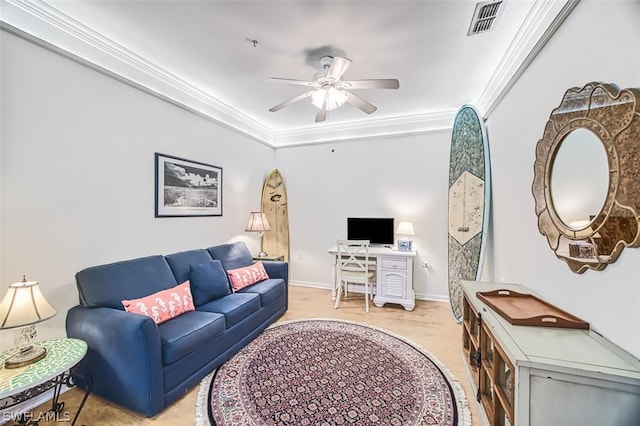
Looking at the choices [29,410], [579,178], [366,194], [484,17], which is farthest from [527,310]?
[29,410]

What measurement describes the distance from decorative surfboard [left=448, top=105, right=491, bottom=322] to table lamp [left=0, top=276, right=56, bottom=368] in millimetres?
3529

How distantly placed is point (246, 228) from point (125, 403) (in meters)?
2.42

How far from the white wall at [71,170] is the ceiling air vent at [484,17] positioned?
2.96 meters

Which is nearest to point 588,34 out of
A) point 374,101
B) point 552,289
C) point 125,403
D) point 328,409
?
point 552,289

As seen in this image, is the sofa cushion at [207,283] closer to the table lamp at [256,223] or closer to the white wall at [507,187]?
the table lamp at [256,223]

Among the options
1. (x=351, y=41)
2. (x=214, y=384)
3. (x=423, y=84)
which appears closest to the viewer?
(x=214, y=384)

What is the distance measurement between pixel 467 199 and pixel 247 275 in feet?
9.11

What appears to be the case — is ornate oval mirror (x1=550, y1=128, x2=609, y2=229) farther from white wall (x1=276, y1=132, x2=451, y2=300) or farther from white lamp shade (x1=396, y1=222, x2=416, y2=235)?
white wall (x1=276, y1=132, x2=451, y2=300)

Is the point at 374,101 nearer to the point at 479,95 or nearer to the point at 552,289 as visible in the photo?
the point at 479,95

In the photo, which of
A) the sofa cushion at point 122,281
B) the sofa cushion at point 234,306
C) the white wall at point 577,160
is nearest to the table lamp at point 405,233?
the white wall at point 577,160

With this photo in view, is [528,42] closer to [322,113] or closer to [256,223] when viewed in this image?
[322,113]

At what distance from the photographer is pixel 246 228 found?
396 cm

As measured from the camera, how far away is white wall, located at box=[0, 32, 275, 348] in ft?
5.96

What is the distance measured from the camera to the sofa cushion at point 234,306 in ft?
7.97
